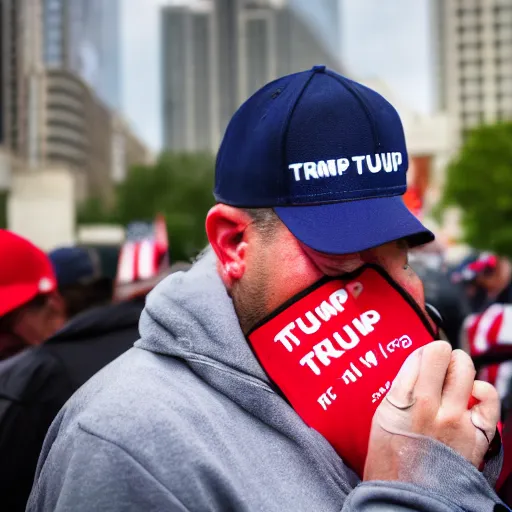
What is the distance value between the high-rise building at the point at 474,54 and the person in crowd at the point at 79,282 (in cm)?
11787

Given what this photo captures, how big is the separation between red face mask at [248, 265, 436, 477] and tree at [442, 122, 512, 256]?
147 ft

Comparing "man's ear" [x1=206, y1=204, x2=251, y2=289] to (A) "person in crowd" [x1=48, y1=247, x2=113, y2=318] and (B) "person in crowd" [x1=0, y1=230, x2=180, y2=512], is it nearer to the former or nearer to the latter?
(B) "person in crowd" [x1=0, y1=230, x2=180, y2=512]

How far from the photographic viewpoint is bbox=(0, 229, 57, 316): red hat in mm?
3092

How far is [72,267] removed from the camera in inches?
176

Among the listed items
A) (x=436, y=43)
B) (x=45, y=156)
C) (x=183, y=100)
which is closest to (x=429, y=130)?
(x=436, y=43)

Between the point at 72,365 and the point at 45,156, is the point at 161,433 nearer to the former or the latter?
the point at 72,365

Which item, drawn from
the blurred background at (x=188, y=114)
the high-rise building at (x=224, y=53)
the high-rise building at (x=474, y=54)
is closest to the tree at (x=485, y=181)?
the blurred background at (x=188, y=114)

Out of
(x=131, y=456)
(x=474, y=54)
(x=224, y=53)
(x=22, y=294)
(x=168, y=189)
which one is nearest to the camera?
(x=131, y=456)

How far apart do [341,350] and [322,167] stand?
1.09 ft

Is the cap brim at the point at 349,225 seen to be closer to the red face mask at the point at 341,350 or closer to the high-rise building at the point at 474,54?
the red face mask at the point at 341,350

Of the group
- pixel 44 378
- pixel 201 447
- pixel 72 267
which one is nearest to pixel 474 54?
pixel 72 267

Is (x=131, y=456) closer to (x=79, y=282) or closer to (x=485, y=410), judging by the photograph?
(x=485, y=410)

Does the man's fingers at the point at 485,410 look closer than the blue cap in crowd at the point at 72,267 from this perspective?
Yes

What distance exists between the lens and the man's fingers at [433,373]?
1.22 m
